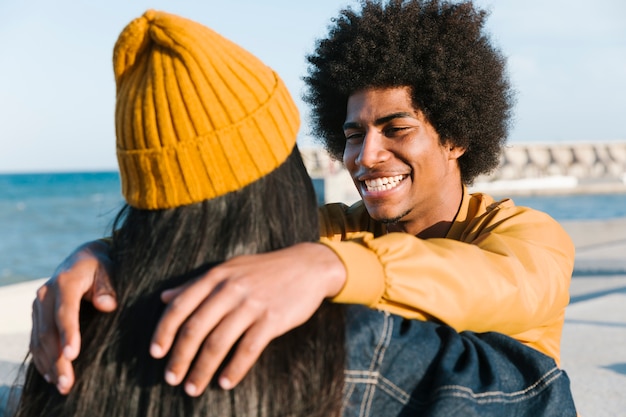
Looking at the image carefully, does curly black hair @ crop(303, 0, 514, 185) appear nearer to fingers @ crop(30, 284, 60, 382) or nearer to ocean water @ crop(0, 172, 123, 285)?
ocean water @ crop(0, 172, 123, 285)

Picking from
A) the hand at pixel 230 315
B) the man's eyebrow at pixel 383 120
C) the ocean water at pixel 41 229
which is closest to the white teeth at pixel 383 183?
the man's eyebrow at pixel 383 120

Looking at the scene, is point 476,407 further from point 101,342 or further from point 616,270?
point 616,270

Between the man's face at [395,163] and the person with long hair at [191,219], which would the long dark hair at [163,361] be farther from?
the man's face at [395,163]

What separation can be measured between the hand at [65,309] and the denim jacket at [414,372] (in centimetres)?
46

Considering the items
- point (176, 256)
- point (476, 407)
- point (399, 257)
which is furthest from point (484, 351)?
point (176, 256)

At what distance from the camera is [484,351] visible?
5.12 feet

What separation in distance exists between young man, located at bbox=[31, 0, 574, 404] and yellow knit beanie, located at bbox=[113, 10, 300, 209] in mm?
191

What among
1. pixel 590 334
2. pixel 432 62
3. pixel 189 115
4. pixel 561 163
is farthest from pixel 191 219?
pixel 561 163

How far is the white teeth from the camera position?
305 cm

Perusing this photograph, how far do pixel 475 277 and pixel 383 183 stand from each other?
4.59 ft

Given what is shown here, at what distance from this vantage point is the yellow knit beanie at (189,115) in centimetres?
134

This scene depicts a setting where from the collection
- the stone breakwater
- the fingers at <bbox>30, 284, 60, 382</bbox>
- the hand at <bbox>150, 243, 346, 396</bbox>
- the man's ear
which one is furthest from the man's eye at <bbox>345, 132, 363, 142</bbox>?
the stone breakwater

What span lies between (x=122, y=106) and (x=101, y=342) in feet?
1.40

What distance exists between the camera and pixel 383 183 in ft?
10.0
